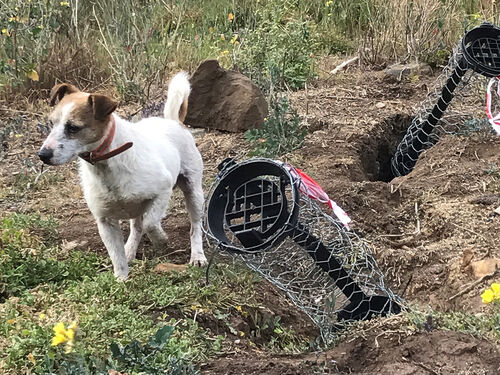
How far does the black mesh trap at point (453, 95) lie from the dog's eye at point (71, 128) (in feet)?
11.0

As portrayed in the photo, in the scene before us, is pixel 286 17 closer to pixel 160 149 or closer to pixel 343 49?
pixel 343 49

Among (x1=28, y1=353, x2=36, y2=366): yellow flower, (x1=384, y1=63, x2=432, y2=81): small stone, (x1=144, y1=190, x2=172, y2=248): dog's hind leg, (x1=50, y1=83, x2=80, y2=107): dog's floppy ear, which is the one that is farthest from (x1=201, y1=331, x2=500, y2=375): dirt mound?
(x1=384, y1=63, x2=432, y2=81): small stone

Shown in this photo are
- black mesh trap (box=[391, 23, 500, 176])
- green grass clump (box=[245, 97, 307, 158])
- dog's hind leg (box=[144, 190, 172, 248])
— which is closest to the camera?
dog's hind leg (box=[144, 190, 172, 248])

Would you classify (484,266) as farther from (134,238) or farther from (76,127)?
(76,127)

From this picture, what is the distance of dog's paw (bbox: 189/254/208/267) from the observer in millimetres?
5043

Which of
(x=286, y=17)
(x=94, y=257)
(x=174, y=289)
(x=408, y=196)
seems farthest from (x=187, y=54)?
(x=174, y=289)

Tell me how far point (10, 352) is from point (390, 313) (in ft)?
6.08

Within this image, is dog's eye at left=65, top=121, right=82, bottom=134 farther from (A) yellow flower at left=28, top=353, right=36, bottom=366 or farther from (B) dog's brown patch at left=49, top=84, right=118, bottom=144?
(A) yellow flower at left=28, top=353, right=36, bottom=366

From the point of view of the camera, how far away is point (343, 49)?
11391mm

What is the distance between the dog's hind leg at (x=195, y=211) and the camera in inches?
202

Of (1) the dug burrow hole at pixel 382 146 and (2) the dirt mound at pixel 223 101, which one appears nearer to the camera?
(1) the dug burrow hole at pixel 382 146

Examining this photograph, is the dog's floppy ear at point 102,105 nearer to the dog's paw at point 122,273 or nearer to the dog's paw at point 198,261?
the dog's paw at point 122,273

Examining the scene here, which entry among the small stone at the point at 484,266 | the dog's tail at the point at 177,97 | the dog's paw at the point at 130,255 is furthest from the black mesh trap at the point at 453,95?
the dog's paw at the point at 130,255

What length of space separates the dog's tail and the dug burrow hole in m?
2.04
